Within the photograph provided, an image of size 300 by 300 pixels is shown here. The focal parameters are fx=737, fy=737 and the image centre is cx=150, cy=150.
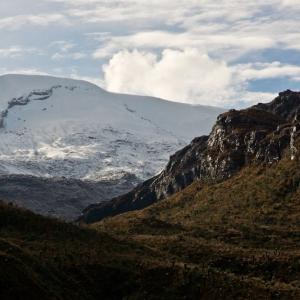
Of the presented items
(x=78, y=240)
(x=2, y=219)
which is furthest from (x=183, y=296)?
(x=2, y=219)

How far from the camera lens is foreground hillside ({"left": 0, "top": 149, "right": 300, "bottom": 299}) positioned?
48219 mm

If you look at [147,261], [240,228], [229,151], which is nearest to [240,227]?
[240,228]

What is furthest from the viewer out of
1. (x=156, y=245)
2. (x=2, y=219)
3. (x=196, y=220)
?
(x=196, y=220)

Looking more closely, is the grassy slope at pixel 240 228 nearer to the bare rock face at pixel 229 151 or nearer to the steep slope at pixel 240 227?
the steep slope at pixel 240 227

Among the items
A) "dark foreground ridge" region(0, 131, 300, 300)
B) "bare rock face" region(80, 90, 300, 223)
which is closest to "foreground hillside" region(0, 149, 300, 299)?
"dark foreground ridge" region(0, 131, 300, 300)

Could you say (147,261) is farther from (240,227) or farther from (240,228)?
(240,227)

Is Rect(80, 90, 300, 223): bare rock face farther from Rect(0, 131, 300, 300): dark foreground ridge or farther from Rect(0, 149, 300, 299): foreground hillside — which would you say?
Rect(0, 149, 300, 299): foreground hillside

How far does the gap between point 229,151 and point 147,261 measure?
76789mm

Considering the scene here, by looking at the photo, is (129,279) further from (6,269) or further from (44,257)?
(6,269)

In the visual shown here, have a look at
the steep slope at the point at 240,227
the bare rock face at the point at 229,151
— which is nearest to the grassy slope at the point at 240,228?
the steep slope at the point at 240,227

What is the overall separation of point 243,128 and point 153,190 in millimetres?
43097

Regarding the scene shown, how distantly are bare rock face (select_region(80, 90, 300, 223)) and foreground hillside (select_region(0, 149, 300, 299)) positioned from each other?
98.6 feet

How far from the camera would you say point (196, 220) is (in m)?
102

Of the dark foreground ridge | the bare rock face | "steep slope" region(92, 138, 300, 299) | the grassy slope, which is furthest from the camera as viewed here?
the bare rock face
